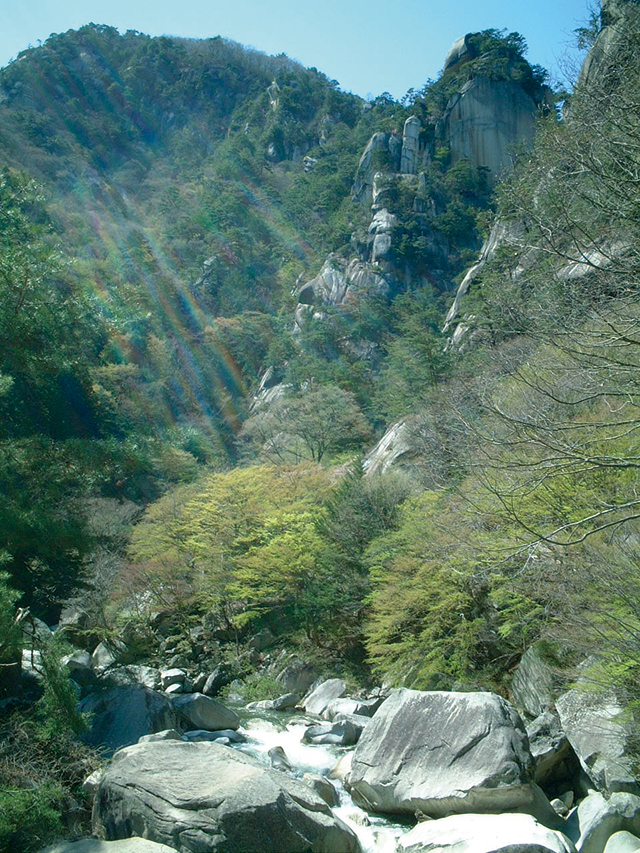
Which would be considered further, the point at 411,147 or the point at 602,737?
the point at 411,147

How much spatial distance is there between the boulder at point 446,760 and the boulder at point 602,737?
0.68 meters

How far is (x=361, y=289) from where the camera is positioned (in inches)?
2152

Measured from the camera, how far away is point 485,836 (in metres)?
7.69

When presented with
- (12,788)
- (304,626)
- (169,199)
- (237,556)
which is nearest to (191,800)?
(12,788)

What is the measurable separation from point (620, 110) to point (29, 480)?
9513 millimetres

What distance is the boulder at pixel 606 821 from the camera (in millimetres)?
7969

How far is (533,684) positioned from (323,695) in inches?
257

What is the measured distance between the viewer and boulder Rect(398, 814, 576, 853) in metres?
7.45

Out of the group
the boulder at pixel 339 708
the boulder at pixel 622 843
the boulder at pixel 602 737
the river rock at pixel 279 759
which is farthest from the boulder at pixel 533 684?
the river rock at pixel 279 759

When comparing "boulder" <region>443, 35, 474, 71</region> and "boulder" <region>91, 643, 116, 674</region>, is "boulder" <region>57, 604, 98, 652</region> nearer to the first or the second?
"boulder" <region>91, 643, 116, 674</region>

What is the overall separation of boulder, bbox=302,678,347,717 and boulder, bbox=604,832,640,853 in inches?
356

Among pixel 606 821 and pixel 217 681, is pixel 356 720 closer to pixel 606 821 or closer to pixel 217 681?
pixel 217 681

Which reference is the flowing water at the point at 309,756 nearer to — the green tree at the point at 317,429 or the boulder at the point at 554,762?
the boulder at the point at 554,762

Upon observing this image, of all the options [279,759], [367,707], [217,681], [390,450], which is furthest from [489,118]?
[279,759]
